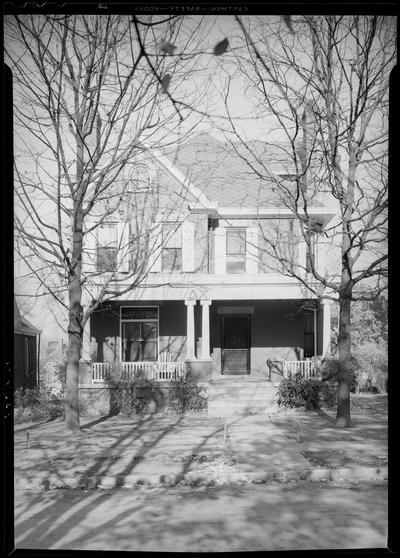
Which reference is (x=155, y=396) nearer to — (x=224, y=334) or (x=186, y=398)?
(x=186, y=398)

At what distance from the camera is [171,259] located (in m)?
15.0

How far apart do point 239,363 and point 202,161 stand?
6480mm

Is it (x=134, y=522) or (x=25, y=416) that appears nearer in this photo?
(x=134, y=522)

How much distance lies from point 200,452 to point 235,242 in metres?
8.35

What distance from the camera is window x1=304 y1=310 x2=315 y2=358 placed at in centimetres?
1623

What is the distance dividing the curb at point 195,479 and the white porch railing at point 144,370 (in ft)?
21.9

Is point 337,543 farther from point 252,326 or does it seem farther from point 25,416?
point 252,326

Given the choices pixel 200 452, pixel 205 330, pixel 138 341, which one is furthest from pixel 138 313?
pixel 200 452

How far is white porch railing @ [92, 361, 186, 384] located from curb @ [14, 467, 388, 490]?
21.9 ft

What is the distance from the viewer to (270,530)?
480cm

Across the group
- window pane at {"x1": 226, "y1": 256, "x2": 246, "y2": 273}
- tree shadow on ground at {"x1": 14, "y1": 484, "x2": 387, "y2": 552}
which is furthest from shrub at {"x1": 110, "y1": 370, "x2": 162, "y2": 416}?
tree shadow on ground at {"x1": 14, "y1": 484, "x2": 387, "y2": 552}

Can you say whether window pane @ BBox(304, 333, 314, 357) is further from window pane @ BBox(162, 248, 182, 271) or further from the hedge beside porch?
window pane @ BBox(162, 248, 182, 271)
